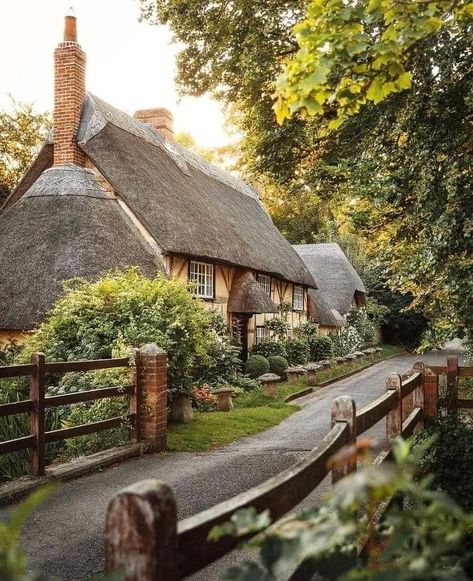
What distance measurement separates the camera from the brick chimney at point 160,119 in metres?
22.7

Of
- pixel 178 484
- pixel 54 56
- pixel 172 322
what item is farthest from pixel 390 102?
pixel 54 56

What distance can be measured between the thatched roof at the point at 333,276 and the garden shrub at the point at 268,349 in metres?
13.4

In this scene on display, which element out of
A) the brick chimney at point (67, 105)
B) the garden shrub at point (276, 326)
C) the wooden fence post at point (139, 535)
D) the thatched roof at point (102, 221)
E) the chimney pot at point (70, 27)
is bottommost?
the wooden fence post at point (139, 535)

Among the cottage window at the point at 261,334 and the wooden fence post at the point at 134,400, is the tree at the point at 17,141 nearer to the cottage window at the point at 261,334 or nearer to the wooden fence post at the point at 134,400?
the cottage window at the point at 261,334

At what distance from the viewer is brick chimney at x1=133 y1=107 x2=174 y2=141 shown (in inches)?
894

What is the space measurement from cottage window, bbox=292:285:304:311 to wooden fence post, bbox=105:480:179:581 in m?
24.0

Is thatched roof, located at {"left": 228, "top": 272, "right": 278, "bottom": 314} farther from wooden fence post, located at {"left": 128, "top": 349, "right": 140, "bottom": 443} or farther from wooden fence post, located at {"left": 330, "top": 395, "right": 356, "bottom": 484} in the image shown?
wooden fence post, located at {"left": 330, "top": 395, "right": 356, "bottom": 484}

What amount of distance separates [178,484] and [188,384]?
328 cm

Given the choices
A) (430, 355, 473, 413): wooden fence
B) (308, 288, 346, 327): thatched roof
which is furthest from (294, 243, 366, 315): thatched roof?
(430, 355, 473, 413): wooden fence

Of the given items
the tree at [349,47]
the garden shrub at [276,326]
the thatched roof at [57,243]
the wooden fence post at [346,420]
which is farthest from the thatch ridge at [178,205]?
the wooden fence post at [346,420]

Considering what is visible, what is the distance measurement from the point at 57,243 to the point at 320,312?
17.6 meters

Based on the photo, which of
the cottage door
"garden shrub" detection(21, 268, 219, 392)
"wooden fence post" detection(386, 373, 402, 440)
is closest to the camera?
"wooden fence post" detection(386, 373, 402, 440)

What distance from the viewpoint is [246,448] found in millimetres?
8375

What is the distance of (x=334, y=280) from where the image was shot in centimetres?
3662
